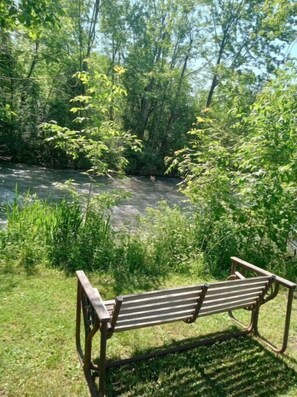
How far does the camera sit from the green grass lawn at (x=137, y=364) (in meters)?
2.16

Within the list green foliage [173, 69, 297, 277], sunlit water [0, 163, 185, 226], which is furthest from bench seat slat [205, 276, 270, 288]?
sunlit water [0, 163, 185, 226]

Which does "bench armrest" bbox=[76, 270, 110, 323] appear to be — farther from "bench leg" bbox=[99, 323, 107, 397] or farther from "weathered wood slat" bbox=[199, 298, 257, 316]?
"weathered wood slat" bbox=[199, 298, 257, 316]

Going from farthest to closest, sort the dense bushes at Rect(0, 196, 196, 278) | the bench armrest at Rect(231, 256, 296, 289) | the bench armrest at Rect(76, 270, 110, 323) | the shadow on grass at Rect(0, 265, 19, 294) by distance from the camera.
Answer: the dense bushes at Rect(0, 196, 196, 278) < the shadow on grass at Rect(0, 265, 19, 294) < the bench armrest at Rect(231, 256, 296, 289) < the bench armrest at Rect(76, 270, 110, 323)

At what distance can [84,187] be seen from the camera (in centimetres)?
1134

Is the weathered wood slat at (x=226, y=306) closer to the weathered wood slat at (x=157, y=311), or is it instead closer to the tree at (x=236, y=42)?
the weathered wood slat at (x=157, y=311)

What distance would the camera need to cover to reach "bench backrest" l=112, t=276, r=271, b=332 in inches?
78.7

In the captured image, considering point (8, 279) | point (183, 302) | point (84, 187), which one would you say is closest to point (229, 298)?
point (183, 302)

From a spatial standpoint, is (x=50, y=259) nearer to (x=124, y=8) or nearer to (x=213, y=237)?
(x=213, y=237)

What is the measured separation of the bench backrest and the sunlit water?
15.2ft

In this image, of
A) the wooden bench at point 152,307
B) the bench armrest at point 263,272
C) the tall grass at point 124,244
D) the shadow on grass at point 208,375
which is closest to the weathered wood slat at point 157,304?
the wooden bench at point 152,307

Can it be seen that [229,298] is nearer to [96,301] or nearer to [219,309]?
[219,309]

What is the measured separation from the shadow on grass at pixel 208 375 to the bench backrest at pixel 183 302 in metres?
0.42

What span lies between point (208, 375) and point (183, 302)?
2.15 ft

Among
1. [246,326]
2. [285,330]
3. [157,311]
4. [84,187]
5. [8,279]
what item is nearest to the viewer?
[157,311]
